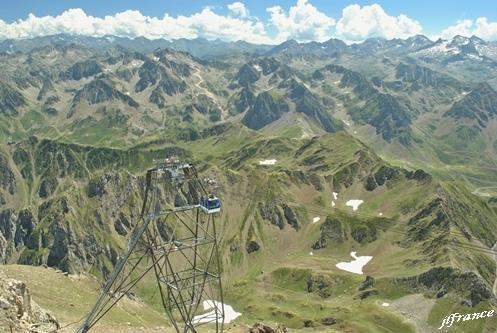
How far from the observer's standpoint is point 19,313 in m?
56.8

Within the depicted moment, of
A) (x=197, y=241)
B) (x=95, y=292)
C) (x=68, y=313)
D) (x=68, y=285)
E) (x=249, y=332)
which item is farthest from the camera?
(x=95, y=292)

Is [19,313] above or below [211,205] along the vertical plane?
below

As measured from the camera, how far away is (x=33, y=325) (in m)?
58.0

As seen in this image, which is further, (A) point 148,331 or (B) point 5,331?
(A) point 148,331

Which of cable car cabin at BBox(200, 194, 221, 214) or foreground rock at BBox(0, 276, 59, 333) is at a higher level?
cable car cabin at BBox(200, 194, 221, 214)

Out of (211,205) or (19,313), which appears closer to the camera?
(211,205)

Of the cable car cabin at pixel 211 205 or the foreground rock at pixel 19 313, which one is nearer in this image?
the cable car cabin at pixel 211 205

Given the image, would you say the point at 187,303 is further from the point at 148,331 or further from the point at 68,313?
the point at 68,313

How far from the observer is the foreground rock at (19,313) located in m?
52.9

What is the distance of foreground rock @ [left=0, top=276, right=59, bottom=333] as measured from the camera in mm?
52938

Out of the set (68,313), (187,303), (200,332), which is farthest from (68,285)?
(187,303)

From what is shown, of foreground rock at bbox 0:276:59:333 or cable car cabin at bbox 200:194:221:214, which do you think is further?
foreground rock at bbox 0:276:59:333

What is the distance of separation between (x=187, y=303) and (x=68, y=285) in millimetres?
77620

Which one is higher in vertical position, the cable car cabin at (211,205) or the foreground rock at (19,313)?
the cable car cabin at (211,205)
